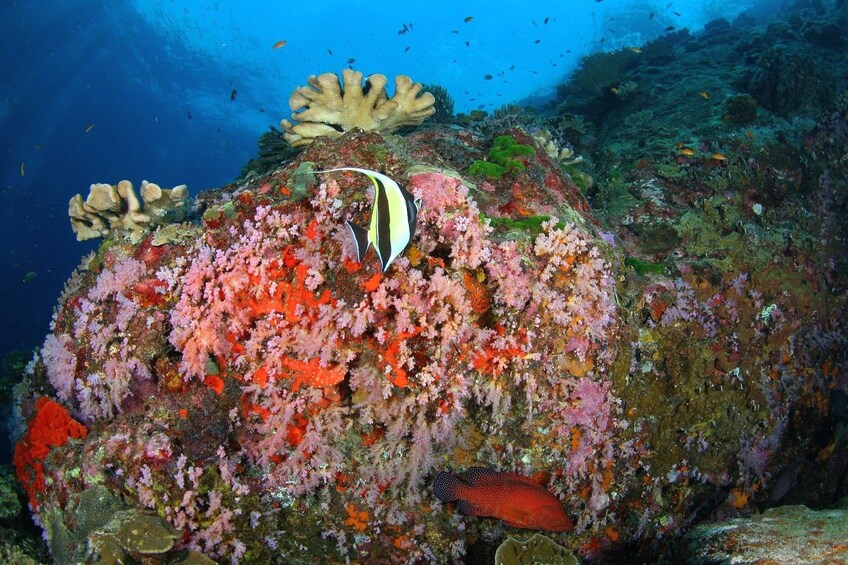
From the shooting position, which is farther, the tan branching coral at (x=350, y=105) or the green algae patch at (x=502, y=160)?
the tan branching coral at (x=350, y=105)

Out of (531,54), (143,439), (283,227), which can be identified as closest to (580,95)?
(283,227)

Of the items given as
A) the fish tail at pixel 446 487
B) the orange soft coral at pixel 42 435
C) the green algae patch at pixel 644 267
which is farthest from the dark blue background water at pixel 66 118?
the fish tail at pixel 446 487

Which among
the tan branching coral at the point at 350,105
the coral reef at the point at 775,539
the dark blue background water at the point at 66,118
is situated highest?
the dark blue background water at the point at 66,118

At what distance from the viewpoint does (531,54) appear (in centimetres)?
7081

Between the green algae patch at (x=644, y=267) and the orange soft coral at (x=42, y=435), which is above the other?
the green algae patch at (x=644, y=267)

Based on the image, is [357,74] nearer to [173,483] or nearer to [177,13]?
[173,483]

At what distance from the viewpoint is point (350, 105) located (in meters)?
4.93

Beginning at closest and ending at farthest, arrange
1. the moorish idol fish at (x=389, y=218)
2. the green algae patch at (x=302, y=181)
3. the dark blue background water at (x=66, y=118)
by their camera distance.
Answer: the moorish idol fish at (x=389, y=218) → the green algae patch at (x=302, y=181) → the dark blue background water at (x=66, y=118)

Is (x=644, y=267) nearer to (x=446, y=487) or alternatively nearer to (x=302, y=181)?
(x=446, y=487)

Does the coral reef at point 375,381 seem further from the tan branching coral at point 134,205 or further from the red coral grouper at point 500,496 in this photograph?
the tan branching coral at point 134,205

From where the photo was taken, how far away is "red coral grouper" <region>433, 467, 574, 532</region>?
9.28 ft

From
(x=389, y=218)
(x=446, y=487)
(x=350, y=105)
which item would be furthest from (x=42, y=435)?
(x=350, y=105)

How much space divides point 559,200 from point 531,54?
78302mm

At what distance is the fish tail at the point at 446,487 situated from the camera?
2811 mm
